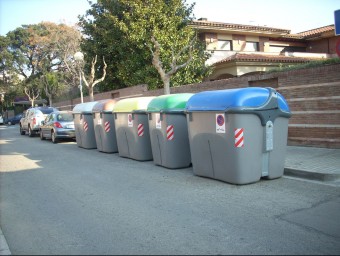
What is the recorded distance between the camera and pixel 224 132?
6.74m

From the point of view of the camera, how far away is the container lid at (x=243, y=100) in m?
6.48

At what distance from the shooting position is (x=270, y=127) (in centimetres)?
677

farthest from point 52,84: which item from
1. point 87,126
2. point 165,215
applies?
point 165,215

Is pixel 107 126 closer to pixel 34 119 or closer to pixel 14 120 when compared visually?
pixel 34 119

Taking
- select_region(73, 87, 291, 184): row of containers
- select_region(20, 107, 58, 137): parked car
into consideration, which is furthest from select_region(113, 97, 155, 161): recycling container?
select_region(20, 107, 58, 137): parked car

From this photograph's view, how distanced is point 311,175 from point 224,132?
191 centimetres

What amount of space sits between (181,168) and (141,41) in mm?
10549

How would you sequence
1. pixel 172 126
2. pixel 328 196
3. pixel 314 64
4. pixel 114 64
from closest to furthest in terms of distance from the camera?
pixel 328 196, pixel 172 126, pixel 314 64, pixel 114 64

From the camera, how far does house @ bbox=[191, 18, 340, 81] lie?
21.1 m

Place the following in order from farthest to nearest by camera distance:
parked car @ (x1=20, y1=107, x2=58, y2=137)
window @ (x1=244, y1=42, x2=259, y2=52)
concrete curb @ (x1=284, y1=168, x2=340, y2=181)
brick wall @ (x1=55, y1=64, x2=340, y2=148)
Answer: window @ (x1=244, y1=42, x2=259, y2=52) < parked car @ (x1=20, y1=107, x2=58, y2=137) < brick wall @ (x1=55, y1=64, x2=340, y2=148) < concrete curb @ (x1=284, y1=168, x2=340, y2=181)

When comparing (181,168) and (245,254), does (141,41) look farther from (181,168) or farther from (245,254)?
(245,254)

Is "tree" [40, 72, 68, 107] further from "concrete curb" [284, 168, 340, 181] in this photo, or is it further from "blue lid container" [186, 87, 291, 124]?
"concrete curb" [284, 168, 340, 181]

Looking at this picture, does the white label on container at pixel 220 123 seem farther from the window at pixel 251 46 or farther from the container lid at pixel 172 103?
the window at pixel 251 46

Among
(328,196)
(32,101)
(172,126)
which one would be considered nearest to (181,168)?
(172,126)
